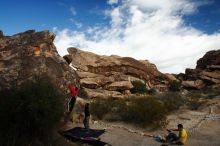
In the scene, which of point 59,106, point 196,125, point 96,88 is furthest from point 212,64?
point 59,106

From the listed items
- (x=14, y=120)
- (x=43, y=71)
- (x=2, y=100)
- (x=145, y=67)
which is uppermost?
(x=145, y=67)

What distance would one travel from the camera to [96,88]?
40844mm

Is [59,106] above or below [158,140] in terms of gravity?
above

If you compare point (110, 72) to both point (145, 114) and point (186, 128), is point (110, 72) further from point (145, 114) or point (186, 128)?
point (186, 128)

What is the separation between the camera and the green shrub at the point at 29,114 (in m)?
11.3

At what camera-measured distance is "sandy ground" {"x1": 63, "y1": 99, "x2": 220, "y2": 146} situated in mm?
14617

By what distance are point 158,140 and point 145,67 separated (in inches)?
1596

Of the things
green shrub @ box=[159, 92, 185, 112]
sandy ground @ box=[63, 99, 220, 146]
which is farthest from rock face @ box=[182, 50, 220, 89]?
sandy ground @ box=[63, 99, 220, 146]

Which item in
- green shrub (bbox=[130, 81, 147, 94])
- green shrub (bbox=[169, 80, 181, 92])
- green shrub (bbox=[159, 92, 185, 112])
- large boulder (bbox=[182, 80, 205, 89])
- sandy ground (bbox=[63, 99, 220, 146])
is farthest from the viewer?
green shrub (bbox=[169, 80, 181, 92])

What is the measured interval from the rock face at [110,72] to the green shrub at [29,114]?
73.8ft

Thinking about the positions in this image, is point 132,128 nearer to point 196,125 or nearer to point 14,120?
point 196,125

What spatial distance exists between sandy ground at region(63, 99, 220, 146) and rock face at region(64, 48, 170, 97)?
1535 cm

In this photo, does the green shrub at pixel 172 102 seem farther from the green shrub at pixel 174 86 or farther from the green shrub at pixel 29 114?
the green shrub at pixel 174 86

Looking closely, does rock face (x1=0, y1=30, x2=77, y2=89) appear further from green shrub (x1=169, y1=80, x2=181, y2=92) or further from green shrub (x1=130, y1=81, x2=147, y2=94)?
green shrub (x1=169, y1=80, x2=181, y2=92)
